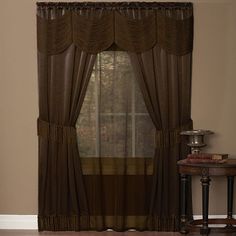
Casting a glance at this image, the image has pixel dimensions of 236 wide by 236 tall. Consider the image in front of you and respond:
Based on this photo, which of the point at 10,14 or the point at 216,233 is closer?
the point at 216,233

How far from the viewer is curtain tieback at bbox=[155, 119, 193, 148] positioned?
6.07 meters

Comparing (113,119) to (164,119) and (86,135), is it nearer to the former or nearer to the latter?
(86,135)

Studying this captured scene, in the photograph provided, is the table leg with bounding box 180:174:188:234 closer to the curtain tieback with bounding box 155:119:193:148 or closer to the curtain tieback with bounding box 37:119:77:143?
the curtain tieback with bounding box 155:119:193:148

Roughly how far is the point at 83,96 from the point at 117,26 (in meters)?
0.83

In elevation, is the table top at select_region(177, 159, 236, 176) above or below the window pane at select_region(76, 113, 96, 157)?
below

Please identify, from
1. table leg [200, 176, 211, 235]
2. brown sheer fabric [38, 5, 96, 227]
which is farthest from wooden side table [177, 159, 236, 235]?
brown sheer fabric [38, 5, 96, 227]

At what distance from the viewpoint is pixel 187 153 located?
609 cm

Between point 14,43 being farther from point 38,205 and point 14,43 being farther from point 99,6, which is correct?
point 38,205

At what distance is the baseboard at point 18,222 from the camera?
20.4 ft

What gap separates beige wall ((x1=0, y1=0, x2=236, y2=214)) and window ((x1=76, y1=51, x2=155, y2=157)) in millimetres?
556

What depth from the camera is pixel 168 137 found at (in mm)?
6078

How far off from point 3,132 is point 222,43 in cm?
257

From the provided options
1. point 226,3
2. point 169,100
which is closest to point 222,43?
point 226,3

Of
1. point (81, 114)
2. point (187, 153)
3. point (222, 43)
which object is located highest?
point (222, 43)
